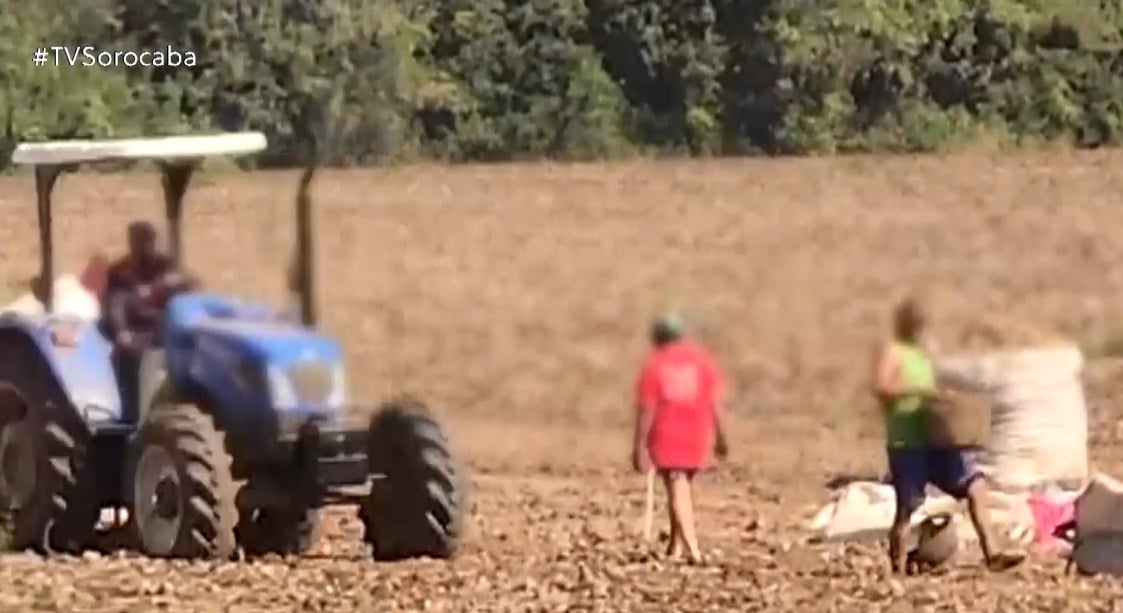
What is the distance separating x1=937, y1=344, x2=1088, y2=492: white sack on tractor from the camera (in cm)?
1536

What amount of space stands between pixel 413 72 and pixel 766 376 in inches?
1122

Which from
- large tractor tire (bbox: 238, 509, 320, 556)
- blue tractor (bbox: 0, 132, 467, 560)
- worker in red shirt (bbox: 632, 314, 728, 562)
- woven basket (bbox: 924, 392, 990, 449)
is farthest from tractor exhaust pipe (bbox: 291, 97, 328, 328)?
woven basket (bbox: 924, 392, 990, 449)

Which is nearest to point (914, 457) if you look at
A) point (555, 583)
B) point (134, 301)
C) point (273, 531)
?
point (555, 583)

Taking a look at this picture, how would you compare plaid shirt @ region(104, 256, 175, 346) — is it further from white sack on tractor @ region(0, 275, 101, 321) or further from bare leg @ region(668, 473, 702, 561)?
bare leg @ region(668, 473, 702, 561)

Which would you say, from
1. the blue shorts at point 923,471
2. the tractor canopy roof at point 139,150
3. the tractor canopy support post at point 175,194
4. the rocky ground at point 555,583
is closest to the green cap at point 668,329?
the rocky ground at point 555,583

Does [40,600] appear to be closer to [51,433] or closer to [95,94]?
[51,433]

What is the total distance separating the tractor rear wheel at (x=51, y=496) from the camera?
46.0 feet

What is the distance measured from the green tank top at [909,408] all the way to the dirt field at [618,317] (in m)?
0.59

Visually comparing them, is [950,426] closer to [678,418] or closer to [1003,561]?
[1003,561]

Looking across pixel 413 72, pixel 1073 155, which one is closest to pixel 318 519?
pixel 1073 155

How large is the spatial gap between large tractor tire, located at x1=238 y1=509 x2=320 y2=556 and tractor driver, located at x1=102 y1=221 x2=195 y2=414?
79cm

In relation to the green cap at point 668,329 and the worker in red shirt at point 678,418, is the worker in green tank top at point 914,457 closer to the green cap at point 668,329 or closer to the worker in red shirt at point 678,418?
the worker in red shirt at point 678,418

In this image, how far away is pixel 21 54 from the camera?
155ft

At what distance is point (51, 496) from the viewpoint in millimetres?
14023
